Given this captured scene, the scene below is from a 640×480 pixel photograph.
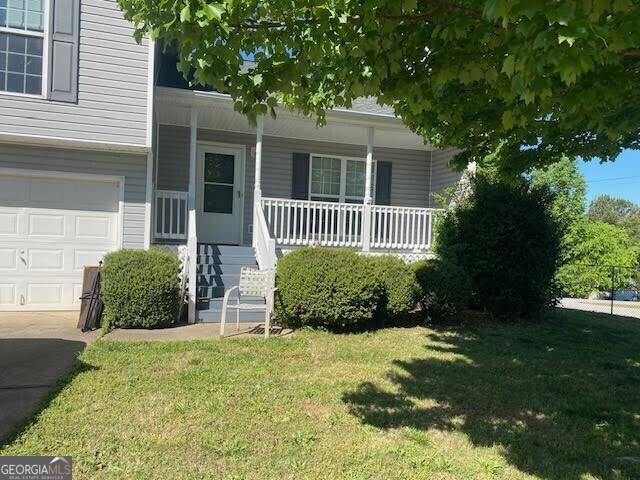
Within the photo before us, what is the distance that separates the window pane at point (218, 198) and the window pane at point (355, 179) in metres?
2.98

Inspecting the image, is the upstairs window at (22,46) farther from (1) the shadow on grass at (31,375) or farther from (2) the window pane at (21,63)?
(1) the shadow on grass at (31,375)

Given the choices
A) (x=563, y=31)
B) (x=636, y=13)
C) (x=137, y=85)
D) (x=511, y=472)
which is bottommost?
(x=511, y=472)

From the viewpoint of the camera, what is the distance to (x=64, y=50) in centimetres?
814

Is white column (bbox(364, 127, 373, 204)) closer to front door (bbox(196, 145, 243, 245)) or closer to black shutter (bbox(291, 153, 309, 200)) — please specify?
black shutter (bbox(291, 153, 309, 200))

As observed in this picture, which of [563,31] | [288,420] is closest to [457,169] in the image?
[288,420]

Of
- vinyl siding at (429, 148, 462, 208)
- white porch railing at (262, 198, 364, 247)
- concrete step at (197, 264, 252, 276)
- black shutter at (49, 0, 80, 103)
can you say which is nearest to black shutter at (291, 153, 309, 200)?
white porch railing at (262, 198, 364, 247)

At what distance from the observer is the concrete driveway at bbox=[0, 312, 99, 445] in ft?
13.5

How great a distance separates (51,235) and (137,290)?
2.78 metres

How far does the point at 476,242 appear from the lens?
29.9ft

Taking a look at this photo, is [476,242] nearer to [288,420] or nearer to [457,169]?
[457,169]

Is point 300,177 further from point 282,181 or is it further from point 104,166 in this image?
point 104,166

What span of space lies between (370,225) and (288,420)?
680cm

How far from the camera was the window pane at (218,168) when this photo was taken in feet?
37.0

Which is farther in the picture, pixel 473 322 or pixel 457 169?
pixel 473 322
